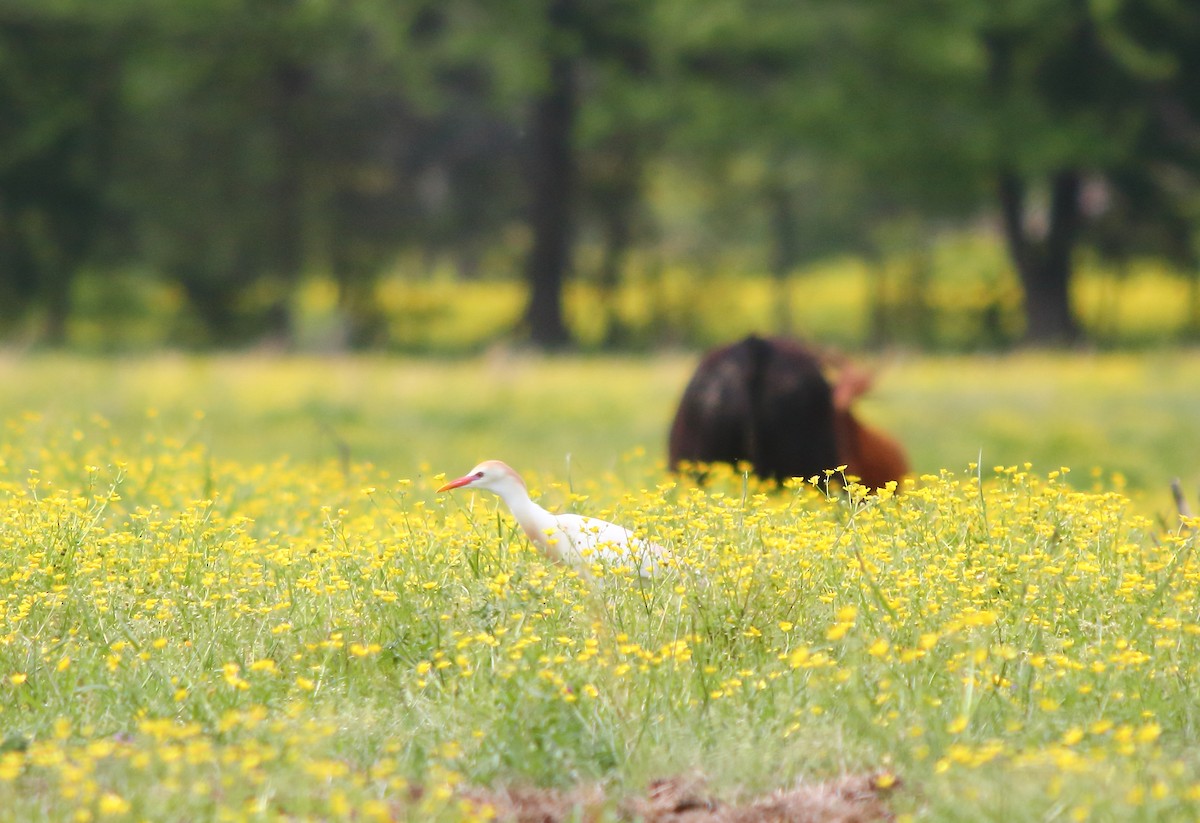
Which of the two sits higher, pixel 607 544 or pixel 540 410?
pixel 607 544

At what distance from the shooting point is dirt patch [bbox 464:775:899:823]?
3.70 m

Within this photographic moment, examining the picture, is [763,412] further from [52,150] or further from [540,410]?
[52,150]

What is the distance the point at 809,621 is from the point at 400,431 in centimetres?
916

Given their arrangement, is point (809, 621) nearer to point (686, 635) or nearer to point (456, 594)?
point (686, 635)

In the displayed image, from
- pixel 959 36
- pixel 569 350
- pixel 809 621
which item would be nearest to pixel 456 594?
pixel 809 621

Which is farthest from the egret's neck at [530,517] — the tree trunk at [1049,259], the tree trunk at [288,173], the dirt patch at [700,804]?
the tree trunk at [288,173]

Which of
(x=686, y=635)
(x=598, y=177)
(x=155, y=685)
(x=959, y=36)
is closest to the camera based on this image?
(x=155, y=685)

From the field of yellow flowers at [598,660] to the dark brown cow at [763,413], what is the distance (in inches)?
47.8

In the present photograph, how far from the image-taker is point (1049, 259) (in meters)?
25.3

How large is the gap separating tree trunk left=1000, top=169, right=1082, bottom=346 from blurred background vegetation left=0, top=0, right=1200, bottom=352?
5 cm

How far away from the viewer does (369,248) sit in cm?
3117

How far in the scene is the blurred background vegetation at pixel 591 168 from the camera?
21859 mm

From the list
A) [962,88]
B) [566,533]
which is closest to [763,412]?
[566,533]

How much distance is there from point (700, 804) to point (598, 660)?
1.80 feet
